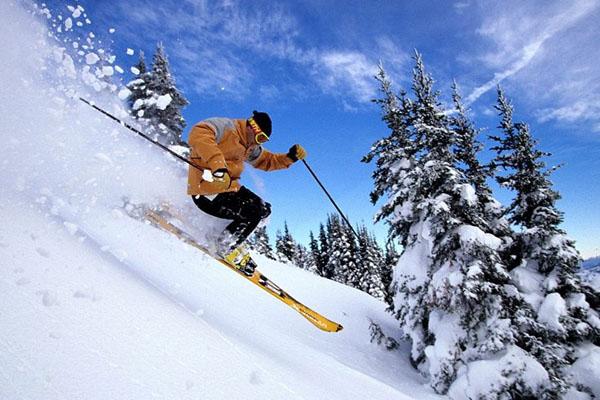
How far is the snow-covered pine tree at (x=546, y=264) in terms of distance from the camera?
10.5 m

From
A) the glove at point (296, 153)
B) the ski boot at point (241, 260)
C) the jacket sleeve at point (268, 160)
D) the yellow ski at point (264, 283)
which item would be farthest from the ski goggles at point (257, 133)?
the yellow ski at point (264, 283)

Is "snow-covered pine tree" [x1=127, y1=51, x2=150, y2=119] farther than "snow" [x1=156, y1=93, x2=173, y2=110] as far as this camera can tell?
Yes

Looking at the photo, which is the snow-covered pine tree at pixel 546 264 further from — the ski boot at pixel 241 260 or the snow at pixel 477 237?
the ski boot at pixel 241 260

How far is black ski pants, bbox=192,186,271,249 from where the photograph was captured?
6184 millimetres

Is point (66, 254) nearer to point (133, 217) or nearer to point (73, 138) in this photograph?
point (73, 138)

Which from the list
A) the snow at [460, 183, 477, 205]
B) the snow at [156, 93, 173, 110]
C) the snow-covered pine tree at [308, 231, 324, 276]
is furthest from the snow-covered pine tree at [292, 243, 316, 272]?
the snow at [156, 93, 173, 110]

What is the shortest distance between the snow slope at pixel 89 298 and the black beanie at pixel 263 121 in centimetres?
245

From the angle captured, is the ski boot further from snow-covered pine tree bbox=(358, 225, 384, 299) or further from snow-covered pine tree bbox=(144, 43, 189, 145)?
snow-covered pine tree bbox=(358, 225, 384, 299)

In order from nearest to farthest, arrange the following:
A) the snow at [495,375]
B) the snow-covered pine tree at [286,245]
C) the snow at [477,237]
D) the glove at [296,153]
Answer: the glove at [296,153]
the snow at [495,375]
the snow at [477,237]
the snow-covered pine tree at [286,245]

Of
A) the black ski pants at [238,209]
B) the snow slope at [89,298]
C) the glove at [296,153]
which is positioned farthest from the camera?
the glove at [296,153]

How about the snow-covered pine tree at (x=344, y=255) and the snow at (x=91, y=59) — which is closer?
the snow at (x=91, y=59)

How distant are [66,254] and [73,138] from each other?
17.5ft

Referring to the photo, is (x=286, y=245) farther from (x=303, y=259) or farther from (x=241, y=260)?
(x=241, y=260)

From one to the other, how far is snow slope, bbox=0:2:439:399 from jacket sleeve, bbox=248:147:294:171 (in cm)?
163
